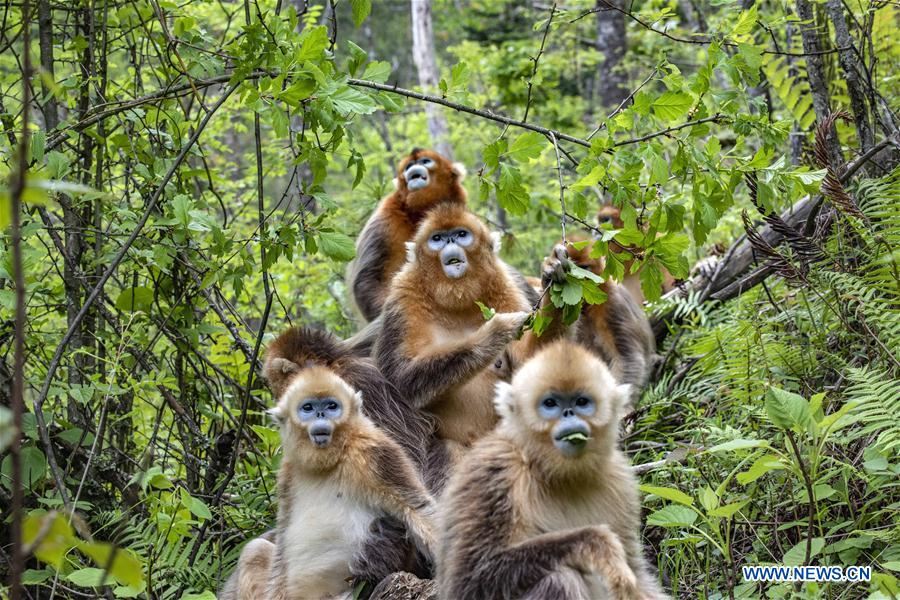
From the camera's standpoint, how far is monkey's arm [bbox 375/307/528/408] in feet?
16.0

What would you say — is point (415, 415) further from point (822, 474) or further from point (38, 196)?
point (38, 196)

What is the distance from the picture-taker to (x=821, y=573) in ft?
11.7

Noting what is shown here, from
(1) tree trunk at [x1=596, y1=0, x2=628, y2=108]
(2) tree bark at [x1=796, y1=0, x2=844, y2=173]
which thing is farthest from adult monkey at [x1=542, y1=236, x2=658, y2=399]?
(1) tree trunk at [x1=596, y1=0, x2=628, y2=108]

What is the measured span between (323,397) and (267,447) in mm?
1771

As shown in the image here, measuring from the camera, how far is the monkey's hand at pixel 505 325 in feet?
15.9

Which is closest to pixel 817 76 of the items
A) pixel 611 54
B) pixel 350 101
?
pixel 350 101

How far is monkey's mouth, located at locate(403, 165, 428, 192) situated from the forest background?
0.97 metres

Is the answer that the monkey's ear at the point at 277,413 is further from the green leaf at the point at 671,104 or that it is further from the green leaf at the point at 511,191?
the green leaf at the point at 671,104

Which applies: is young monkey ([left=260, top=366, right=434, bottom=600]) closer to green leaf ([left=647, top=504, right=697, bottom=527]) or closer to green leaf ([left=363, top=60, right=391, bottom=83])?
green leaf ([left=647, top=504, right=697, bottom=527])

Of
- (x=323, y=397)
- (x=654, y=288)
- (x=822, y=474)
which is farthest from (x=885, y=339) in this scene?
(x=323, y=397)

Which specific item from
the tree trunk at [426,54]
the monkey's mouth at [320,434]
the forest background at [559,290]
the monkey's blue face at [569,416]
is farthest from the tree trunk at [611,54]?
the monkey's blue face at [569,416]

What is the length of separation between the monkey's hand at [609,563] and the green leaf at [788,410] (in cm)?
79

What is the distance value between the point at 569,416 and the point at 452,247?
1939 millimetres

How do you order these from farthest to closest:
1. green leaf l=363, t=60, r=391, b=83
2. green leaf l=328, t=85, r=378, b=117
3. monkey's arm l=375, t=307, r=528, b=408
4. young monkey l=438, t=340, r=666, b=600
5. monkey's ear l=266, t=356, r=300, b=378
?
monkey's arm l=375, t=307, r=528, b=408 → monkey's ear l=266, t=356, r=300, b=378 → green leaf l=363, t=60, r=391, b=83 → green leaf l=328, t=85, r=378, b=117 → young monkey l=438, t=340, r=666, b=600
